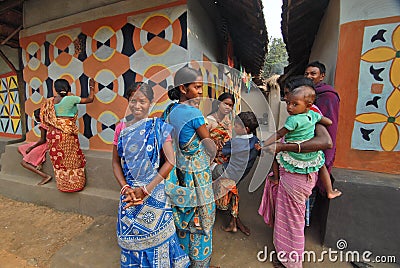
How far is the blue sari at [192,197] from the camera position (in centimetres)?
158

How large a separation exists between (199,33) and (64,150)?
2.50 metres

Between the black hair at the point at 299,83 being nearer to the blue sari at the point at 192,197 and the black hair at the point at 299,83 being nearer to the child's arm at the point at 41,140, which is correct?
the blue sari at the point at 192,197

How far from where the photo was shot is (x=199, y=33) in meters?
3.11

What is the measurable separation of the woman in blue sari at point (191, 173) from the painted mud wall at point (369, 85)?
156 cm

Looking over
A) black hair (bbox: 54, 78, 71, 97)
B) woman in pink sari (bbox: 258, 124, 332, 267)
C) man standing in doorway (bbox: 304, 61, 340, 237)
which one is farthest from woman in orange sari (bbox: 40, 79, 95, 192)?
man standing in doorway (bbox: 304, 61, 340, 237)

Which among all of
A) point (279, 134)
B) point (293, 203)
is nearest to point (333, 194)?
point (293, 203)

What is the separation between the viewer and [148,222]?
1460 mm

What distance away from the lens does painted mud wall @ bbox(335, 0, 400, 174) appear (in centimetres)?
205

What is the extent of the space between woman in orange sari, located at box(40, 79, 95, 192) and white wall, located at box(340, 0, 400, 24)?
3215mm

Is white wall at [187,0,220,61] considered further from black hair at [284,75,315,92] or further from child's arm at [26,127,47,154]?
child's arm at [26,127,47,154]

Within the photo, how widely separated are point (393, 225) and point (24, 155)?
4.84 m

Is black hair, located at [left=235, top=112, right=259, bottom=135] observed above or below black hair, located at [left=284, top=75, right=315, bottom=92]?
below

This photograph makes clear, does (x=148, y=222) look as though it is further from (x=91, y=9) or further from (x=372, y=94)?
(x=91, y=9)

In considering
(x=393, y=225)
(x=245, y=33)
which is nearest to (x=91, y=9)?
(x=245, y=33)
